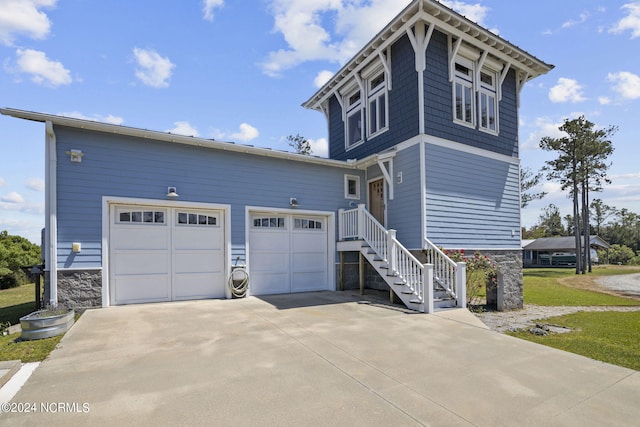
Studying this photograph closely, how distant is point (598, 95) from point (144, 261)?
Result: 12.7 meters

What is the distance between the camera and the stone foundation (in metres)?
6.57

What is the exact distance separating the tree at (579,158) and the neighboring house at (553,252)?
995cm

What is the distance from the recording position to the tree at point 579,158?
21875 mm

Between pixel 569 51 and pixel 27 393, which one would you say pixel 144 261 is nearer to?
pixel 27 393

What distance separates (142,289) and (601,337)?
8895mm

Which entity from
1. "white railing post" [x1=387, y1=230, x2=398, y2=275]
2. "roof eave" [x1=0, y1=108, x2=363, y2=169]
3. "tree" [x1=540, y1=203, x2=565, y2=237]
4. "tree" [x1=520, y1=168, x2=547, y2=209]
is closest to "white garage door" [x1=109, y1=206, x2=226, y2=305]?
"roof eave" [x1=0, y1=108, x2=363, y2=169]

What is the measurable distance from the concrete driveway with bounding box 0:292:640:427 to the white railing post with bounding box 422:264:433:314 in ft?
3.37

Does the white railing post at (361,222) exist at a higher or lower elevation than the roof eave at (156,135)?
lower

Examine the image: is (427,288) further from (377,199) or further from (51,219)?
(51,219)

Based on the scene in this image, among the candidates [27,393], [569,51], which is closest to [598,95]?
[569,51]

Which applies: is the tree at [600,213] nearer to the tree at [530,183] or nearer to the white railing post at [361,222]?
the tree at [530,183]

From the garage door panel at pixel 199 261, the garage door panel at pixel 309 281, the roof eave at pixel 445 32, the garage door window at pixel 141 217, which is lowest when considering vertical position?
the garage door panel at pixel 309 281

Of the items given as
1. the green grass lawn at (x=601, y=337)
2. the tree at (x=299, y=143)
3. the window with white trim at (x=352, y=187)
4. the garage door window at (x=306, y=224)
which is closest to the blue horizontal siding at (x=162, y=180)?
the window with white trim at (x=352, y=187)

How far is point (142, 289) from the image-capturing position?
750 centimetres
